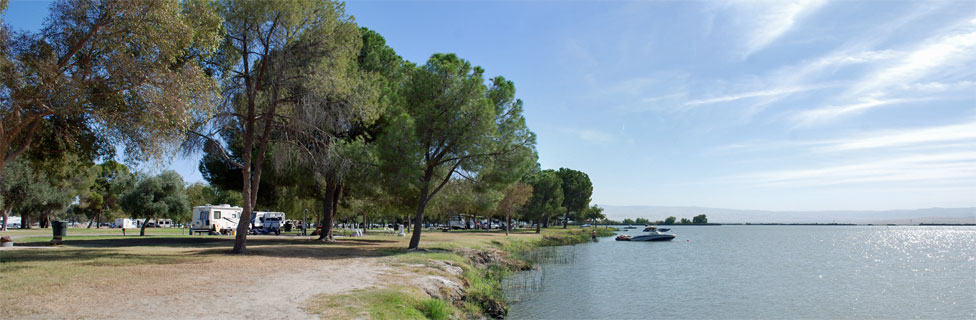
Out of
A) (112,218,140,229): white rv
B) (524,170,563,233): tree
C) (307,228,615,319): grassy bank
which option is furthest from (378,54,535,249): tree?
(112,218,140,229): white rv

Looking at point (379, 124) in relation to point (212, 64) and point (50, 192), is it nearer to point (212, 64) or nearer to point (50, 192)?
point (212, 64)

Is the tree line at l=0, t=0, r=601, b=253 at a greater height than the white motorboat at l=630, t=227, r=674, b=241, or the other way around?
the tree line at l=0, t=0, r=601, b=253

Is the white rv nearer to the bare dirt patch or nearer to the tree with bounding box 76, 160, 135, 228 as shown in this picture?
the tree with bounding box 76, 160, 135, 228

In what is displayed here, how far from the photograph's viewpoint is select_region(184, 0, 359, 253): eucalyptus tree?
18109 mm

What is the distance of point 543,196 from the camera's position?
7900 cm

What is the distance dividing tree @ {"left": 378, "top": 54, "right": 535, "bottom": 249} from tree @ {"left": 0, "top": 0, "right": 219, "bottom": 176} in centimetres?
943

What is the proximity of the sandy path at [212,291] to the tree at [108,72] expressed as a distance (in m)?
3.81

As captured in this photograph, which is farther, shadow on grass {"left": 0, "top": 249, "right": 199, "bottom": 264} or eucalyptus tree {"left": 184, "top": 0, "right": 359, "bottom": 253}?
eucalyptus tree {"left": 184, "top": 0, "right": 359, "bottom": 253}

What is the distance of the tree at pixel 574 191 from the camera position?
97.2 metres

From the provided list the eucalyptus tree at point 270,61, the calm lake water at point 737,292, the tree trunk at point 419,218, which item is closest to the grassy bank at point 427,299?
the calm lake water at point 737,292

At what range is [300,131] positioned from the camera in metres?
19.3

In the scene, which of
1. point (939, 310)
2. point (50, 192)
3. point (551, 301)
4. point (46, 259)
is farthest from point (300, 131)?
point (50, 192)

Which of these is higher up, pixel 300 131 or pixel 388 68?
pixel 388 68

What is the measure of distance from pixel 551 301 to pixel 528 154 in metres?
8.03
